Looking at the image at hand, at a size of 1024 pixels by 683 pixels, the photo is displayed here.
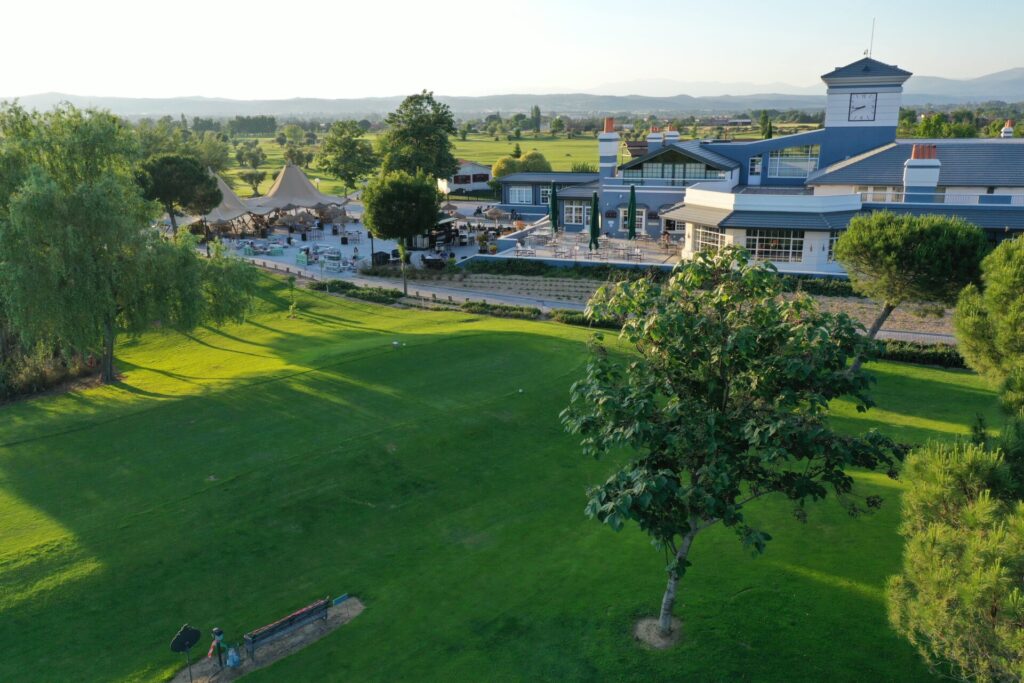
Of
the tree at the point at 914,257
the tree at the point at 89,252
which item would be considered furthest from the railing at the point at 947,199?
the tree at the point at 89,252

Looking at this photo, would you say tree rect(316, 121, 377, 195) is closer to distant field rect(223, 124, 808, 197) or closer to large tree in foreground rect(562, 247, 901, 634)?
distant field rect(223, 124, 808, 197)

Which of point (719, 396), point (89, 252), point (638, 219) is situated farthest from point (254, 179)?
point (719, 396)

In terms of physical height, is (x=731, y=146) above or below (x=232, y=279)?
above

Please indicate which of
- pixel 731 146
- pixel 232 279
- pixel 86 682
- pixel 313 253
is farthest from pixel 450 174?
pixel 86 682

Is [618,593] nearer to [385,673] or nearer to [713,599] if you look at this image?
[713,599]

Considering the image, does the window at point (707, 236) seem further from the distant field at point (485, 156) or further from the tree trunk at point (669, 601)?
the distant field at point (485, 156)
